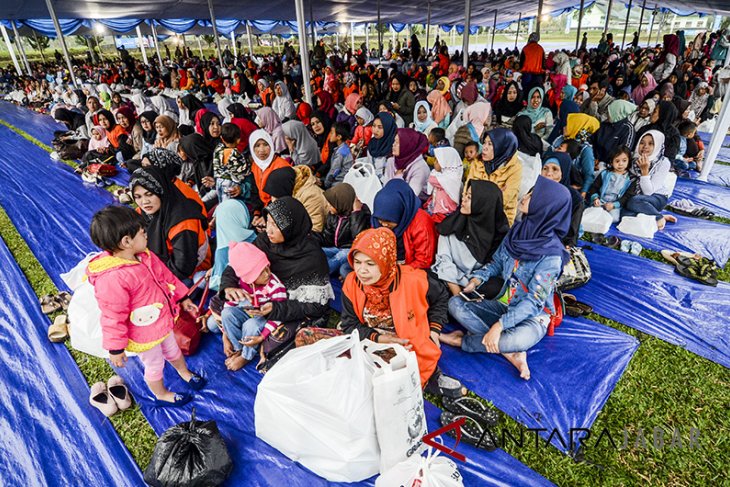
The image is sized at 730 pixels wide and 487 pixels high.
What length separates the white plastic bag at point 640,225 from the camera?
4.26m

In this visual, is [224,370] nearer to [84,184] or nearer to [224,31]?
[84,184]

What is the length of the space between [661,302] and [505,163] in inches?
71.8

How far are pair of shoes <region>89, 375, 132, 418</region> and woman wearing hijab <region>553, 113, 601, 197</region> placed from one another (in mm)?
5015

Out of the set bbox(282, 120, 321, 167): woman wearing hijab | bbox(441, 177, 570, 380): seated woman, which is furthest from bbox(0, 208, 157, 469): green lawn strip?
bbox(282, 120, 321, 167): woman wearing hijab

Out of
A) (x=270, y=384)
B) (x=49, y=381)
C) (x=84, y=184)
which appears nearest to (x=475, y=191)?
(x=270, y=384)

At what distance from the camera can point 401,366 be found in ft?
5.96

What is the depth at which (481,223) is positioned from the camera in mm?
3148

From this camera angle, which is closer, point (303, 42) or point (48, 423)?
point (48, 423)

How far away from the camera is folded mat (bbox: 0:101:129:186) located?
32.6 feet

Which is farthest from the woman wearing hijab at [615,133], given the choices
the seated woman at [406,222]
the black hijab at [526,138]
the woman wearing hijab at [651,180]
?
the seated woman at [406,222]

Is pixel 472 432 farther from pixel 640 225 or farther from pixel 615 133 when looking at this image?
pixel 615 133

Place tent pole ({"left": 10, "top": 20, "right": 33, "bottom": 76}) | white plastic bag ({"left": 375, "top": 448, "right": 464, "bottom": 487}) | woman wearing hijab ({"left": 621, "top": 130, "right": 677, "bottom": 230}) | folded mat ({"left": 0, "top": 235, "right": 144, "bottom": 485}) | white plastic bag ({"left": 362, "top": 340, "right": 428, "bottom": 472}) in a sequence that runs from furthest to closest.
A: 1. tent pole ({"left": 10, "top": 20, "right": 33, "bottom": 76})
2. woman wearing hijab ({"left": 621, "top": 130, "right": 677, "bottom": 230})
3. folded mat ({"left": 0, "top": 235, "right": 144, "bottom": 485})
4. white plastic bag ({"left": 362, "top": 340, "right": 428, "bottom": 472})
5. white plastic bag ({"left": 375, "top": 448, "right": 464, "bottom": 487})

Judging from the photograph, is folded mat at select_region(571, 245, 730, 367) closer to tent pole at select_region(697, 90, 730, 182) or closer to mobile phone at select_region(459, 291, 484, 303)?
mobile phone at select_region(459, 291, 484, 303)

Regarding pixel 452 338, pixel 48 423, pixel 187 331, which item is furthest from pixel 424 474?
pixel 48 423
